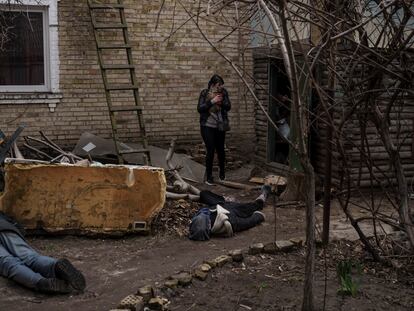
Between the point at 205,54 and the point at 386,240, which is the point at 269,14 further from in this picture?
the point at 205,54

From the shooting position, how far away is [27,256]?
207 inches

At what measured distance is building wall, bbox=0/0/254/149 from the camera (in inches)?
410

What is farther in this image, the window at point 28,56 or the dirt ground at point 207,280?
the window at point 28,56

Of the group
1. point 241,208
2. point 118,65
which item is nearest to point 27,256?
point 241,208

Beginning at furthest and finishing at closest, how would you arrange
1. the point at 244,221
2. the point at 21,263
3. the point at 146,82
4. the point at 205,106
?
the point at 146,82 → the point at 205,106 → the point at 244,221 → the point at 21,263

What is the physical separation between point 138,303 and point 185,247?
2.10 m

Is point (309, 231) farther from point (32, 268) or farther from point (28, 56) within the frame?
point (28, 56)

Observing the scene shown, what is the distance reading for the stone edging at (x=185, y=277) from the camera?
14.5 feet

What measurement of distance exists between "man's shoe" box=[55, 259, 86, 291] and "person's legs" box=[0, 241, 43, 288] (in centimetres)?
18

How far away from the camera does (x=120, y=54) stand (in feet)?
35.3

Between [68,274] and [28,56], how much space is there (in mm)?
6429

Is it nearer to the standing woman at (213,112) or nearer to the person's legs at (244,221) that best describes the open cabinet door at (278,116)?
the standing woman at (213,112)

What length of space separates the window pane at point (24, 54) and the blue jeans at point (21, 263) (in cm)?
555

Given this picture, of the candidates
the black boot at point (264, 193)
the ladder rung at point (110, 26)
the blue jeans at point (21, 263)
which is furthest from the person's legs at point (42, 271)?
the ladder rung at point (110, 26)
